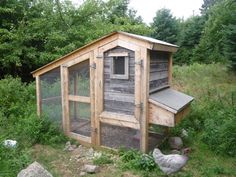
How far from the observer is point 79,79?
20.7 ft

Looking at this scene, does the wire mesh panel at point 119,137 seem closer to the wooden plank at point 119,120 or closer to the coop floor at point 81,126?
the wooden plank at point 119,120

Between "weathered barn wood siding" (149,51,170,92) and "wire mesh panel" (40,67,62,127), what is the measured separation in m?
2.33

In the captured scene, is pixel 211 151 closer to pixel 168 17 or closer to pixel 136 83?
pixel 136 83

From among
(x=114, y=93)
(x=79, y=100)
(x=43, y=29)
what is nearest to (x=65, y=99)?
(x=79, y=100)

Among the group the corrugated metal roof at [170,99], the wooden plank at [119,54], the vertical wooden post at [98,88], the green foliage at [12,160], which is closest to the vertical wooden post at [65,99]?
the vertical wooden post at [98,88]

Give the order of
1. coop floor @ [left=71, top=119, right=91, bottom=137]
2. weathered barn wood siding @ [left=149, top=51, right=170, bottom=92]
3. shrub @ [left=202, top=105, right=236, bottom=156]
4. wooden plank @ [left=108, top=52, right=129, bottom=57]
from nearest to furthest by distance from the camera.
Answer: wooden plank @ [left=108, top=52, right=129, bottom=57], weathered barn wood siding @ [left=149, top=51, right=170, bottom=92], shrub @ [left=202, top=105, right=236, bottom=156], coop floor @ [left=71, top=119, right=91, bottom=137]

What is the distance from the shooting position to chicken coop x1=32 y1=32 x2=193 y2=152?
17.4 feet

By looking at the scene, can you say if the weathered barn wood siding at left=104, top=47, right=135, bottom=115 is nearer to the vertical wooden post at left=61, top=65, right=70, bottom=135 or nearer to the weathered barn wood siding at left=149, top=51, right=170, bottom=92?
the weathered barn wood siding at left=149, top=51, right=170, bottom=92

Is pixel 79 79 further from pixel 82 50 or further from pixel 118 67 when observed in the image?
pixel 118 67

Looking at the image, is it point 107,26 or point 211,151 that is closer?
point 211,151

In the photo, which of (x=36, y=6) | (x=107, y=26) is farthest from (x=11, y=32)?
(x=107, y=26)

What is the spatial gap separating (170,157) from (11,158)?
2949 millimetres

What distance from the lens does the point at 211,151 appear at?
6.26 m

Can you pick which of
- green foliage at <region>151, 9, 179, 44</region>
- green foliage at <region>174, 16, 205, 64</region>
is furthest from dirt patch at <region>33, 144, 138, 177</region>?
green foliage at <region>174, 16, 205, 64</region>
